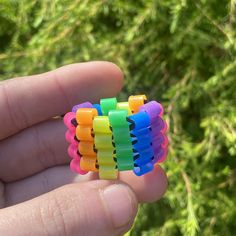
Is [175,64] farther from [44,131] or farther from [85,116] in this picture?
[85,116]

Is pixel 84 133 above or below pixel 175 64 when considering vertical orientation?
above

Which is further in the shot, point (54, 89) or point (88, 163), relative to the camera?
point (54, 89)

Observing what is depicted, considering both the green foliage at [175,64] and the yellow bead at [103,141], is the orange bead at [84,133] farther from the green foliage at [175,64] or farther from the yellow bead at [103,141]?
the green foliage at [175,64]

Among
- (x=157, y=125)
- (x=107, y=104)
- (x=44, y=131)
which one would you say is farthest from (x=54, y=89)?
(x=157, y=125)

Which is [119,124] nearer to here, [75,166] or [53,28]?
[75,166]

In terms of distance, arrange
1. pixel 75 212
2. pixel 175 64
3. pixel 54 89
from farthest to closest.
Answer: pixel 175 64 → pixel 54 89 → pixel 75 212

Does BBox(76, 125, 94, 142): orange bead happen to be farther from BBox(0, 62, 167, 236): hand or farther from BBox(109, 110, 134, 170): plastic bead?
BBox(0, 62, 167, 236): hand

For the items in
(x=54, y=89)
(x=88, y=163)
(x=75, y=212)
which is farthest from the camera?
(x=54, y=89)

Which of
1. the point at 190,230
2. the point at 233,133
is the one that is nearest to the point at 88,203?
the point at 190,230

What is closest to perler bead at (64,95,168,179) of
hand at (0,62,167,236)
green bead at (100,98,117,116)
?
green bead at (100,98,117,116)
